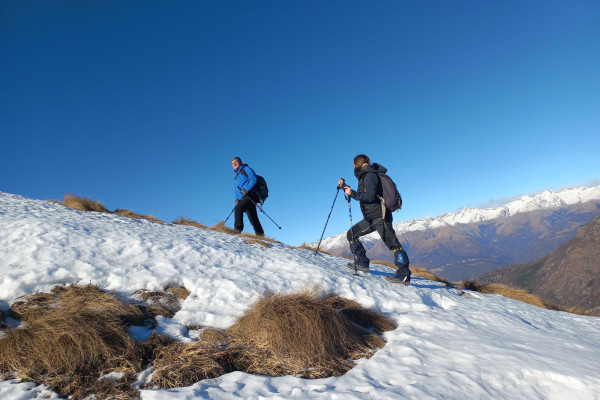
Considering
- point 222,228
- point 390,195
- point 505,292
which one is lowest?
point 505,292

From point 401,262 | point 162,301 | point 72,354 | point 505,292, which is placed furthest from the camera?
point 505,292

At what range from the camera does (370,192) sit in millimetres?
7402

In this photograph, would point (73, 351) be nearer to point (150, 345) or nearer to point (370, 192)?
point (150, 345)

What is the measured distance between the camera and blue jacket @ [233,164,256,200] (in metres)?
12.4

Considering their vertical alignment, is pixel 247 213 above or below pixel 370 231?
above

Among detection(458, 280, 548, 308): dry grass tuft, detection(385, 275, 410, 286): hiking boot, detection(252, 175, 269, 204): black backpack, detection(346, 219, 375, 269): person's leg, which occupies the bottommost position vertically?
detection(458, 280, 548, 308): dry grass tuft

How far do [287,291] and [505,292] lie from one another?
39.0 feet

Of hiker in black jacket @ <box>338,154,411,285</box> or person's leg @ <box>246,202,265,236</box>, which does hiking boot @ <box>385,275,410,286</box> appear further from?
person's leg @ <box>246,202,265,236</box>

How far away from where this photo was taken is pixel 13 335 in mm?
3572

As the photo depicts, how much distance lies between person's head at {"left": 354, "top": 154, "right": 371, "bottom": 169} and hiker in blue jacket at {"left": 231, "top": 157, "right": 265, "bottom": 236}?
17.7 ft

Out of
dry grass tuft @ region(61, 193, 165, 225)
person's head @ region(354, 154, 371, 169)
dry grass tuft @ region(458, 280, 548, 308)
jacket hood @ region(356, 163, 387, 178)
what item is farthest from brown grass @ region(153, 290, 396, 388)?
dry grass tuft @ region(458, 280, 548, 308)

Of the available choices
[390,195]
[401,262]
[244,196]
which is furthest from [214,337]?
[244,196]

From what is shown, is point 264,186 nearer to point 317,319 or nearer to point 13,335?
point 317,319

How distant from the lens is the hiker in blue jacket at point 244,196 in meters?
12.4
